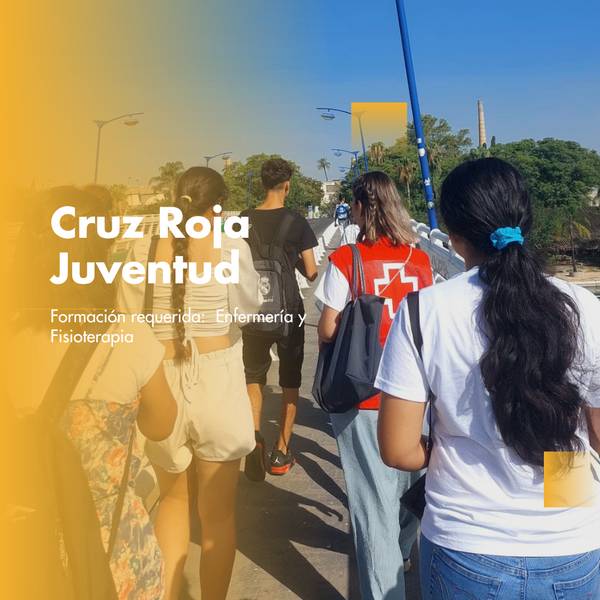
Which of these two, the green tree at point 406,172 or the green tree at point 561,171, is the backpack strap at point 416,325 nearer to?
the green tree at point 561,171

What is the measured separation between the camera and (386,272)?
2861mm

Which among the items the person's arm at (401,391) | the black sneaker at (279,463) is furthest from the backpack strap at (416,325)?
the black sneaker at (279,463)

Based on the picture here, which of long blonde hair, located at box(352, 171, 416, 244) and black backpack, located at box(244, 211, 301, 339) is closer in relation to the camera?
long blonde hair, located at box(352, 171, 416, 244)

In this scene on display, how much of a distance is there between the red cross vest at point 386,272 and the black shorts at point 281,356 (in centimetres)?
177

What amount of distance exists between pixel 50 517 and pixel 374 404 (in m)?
1.54

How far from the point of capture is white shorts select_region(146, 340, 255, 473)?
270 centimetres

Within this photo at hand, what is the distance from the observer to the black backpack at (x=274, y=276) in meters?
4.32

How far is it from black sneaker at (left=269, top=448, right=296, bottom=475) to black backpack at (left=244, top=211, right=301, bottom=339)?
2.88 ft

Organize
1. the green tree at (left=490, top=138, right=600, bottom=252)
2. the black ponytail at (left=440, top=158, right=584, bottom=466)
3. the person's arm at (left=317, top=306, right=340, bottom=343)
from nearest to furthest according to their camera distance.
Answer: the black ponytail at (left=440, top=158, right=584, bottom=466) → the person's arm at (left=317, top=306, right=340, bottom=343) → the green tree at (left=490, top=138, right=600, bottom=252)

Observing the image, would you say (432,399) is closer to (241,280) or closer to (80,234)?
(80,234)

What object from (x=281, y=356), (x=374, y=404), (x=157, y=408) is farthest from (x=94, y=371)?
(x=281, y=356)

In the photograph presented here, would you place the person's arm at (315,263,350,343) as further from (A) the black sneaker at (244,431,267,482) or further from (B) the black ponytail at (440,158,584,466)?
(A) the black sneaker at (244,431,267,482)
